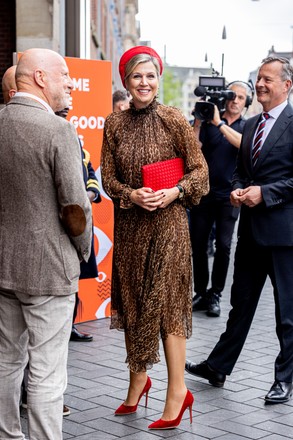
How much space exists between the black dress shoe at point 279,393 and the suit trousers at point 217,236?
10.2 ft

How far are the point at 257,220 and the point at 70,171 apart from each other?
214cm

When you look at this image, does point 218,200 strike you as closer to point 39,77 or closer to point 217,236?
point 217,236

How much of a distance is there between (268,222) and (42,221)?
7.05ft

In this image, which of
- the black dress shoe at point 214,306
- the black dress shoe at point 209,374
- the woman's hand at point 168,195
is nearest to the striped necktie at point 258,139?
the woman's hand at point 168,195

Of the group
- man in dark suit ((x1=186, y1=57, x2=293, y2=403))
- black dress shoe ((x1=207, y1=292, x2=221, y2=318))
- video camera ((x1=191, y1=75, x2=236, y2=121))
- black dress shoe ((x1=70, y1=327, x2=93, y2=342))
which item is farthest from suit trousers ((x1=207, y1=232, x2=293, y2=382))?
video camera ((x1=191, y1=75, x2=236, y2=121))

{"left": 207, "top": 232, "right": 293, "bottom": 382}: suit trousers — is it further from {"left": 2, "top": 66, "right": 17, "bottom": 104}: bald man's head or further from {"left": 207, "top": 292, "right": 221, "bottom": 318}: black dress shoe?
{"left": 207, "top": 292, "right": 221, "bottom": 318}: black dress shoe

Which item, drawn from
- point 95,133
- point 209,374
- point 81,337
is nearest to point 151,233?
point 209,374

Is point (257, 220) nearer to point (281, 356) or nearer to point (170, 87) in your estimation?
point (281, 356)

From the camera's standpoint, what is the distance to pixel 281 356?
223 inches

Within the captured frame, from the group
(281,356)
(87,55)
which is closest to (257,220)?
(281,356)

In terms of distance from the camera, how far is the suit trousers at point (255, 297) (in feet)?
18.5

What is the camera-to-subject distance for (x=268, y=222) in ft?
18.3

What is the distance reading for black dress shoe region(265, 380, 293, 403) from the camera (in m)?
5.53

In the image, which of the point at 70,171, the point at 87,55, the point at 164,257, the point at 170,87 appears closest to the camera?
the point at 70,171
